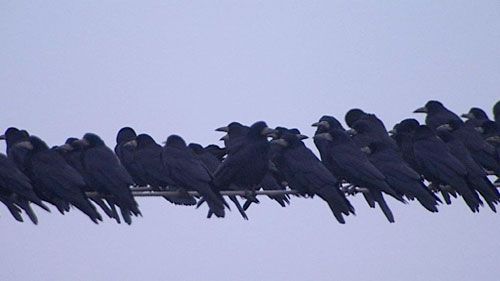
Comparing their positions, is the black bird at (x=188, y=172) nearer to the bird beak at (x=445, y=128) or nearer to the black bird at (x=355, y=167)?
the black bird at (x=355, y=167)

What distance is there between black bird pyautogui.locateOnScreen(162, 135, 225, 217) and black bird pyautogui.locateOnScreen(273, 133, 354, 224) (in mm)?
1051

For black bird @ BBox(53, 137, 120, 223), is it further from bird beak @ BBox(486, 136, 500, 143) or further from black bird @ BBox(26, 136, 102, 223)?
bird beak @ BBox(486, 136, 500, 143)

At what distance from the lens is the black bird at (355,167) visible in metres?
22.8

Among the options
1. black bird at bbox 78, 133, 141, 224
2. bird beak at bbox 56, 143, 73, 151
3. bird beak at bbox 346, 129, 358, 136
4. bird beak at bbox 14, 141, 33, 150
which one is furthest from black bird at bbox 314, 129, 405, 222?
bird beak at bbox 14, 141, 33, 150

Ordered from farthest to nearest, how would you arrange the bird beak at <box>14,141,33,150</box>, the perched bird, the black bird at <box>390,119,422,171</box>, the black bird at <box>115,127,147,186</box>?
the black bird at <box>390,119,422,171</box>, the black bird at <box>115,127,147,186</box>, the perched bird, the bird beak at <box>14,141,33,150</box>

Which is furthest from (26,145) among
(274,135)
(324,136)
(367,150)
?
(367,150)

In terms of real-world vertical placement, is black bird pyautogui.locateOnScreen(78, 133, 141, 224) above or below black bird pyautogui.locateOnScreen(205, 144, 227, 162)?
below

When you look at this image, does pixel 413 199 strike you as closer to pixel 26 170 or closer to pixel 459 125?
pixel 459 125

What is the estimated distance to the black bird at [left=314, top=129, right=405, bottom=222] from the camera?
22797 millimetres

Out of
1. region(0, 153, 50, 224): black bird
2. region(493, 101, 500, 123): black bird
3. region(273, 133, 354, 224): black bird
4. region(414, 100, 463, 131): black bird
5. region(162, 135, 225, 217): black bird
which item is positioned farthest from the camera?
region(493, 101, 500, 123): black bird

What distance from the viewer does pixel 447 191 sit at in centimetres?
2397

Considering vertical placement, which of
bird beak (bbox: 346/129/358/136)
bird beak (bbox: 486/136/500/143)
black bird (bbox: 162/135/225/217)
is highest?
bird beak (bbox: 346/129/358/136)

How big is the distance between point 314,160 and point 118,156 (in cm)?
296

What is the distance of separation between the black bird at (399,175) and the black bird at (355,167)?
164 mm
